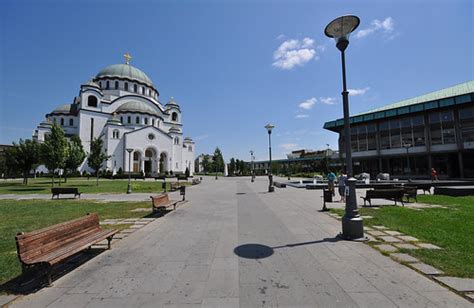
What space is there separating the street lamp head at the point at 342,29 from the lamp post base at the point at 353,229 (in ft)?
16.7

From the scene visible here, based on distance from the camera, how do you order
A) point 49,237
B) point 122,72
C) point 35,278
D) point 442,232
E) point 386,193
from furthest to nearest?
point 122,72 → point 386,193 → point 442,232 → point 49,237 → point 35,278

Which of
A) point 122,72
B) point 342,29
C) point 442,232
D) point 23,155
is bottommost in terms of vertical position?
point 442,232

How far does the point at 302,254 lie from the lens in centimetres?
530

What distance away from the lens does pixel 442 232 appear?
673cm

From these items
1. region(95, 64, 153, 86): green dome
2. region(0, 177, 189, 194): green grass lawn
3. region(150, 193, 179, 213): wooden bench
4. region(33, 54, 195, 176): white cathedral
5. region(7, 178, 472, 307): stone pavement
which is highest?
region(95, 64, 153, 86): green dome

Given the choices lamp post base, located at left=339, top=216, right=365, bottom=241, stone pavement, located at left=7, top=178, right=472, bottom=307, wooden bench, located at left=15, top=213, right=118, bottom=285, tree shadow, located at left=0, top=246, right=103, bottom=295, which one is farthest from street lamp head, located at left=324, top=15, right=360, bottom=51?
tree shadow, located at left=0, top=246, right=103, bottom=295

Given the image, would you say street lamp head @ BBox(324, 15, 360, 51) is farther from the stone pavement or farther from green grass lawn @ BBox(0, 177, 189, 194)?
green grass lawn @ BBox(0, 177, 189, 194)

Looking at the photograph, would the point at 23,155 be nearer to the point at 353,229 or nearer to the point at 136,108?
the point at 136,108

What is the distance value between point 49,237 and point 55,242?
0.19m

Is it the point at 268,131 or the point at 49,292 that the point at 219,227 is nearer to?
the point at 49,292

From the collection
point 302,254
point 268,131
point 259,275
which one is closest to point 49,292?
point 259,275

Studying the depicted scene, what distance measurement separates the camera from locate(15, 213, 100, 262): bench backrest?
3742 millimetres

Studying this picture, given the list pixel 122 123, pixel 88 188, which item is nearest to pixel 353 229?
pixel 88 188

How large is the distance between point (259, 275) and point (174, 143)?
66.4 meters
